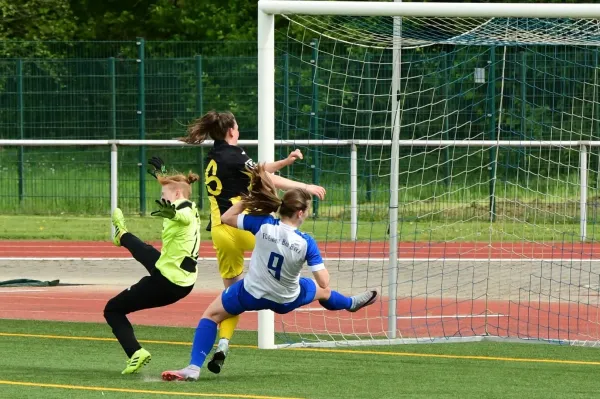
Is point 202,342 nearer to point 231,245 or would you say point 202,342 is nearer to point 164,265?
point 164,265

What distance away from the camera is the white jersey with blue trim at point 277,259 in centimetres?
894

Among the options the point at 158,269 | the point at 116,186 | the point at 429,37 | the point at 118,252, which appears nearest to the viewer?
the point at 158,269

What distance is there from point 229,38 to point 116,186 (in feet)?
45.7

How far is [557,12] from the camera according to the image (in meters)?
10.9

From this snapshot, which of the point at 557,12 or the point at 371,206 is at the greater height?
the point at 557,12

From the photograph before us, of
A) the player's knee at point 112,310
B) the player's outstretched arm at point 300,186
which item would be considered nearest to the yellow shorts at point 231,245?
the player's outstretched arm at point 300,186

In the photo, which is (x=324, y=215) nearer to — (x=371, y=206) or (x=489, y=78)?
(x=371, y=206)

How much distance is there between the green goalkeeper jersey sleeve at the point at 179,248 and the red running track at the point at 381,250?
27.7 ft

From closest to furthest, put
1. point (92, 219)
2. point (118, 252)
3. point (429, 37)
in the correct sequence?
point (429, 37) < point (118, 252) < point (92, 219)

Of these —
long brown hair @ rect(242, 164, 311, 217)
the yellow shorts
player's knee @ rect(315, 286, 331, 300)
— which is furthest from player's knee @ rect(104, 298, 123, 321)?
player's knee @ rect(315, 286, 331, 300)

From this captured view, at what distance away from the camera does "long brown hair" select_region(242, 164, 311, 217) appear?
29.5ft

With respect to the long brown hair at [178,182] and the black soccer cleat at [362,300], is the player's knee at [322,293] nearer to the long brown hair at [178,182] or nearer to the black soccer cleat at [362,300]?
the black soccer cleat at [362,300]

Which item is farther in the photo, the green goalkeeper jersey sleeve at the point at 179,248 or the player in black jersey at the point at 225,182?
the player in black jersey at the point at 225,182

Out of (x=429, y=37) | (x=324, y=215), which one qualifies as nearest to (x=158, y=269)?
(x=429, y=37)
